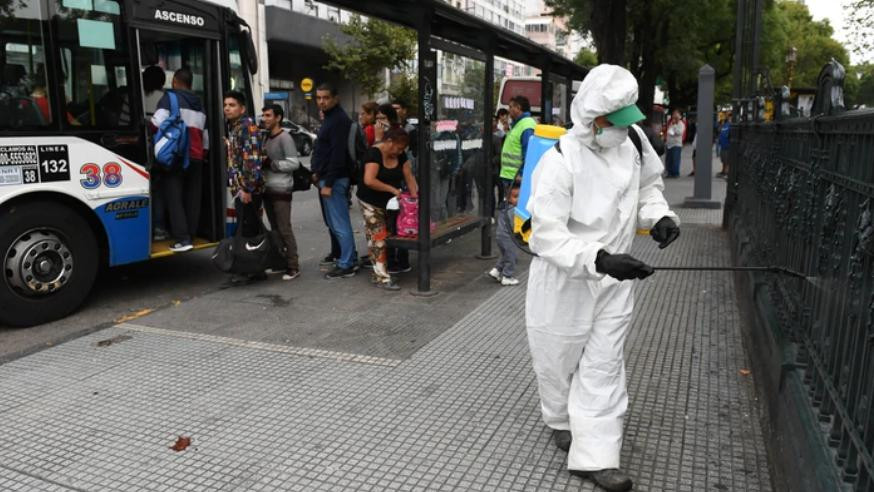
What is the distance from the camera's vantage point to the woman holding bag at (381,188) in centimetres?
690

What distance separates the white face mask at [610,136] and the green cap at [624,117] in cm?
4

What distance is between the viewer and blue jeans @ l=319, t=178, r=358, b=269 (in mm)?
7344

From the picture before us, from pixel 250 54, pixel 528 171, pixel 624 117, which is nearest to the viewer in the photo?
pixel 624 117

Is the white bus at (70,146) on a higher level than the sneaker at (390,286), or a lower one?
higher

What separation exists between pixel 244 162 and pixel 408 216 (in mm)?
1577

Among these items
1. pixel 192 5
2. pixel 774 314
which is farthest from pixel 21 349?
pixel 774 314

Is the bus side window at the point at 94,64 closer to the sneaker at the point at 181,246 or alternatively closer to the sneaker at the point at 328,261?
the sneaker at the point at 181,246

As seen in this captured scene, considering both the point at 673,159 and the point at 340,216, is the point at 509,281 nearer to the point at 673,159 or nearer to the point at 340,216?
the point at 340,216

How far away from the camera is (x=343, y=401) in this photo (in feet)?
13.9

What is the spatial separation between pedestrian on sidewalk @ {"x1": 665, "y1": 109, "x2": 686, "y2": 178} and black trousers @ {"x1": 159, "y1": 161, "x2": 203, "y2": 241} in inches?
543

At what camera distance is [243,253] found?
22.5 feet

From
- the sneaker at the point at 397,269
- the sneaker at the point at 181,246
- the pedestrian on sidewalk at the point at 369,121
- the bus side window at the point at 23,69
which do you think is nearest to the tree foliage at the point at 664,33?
the pedestrian on sidewalk at the point at 369,121

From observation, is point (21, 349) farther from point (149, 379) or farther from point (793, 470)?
point (793, 470)

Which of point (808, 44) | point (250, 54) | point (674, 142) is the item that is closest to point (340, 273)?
point (250, 54)
